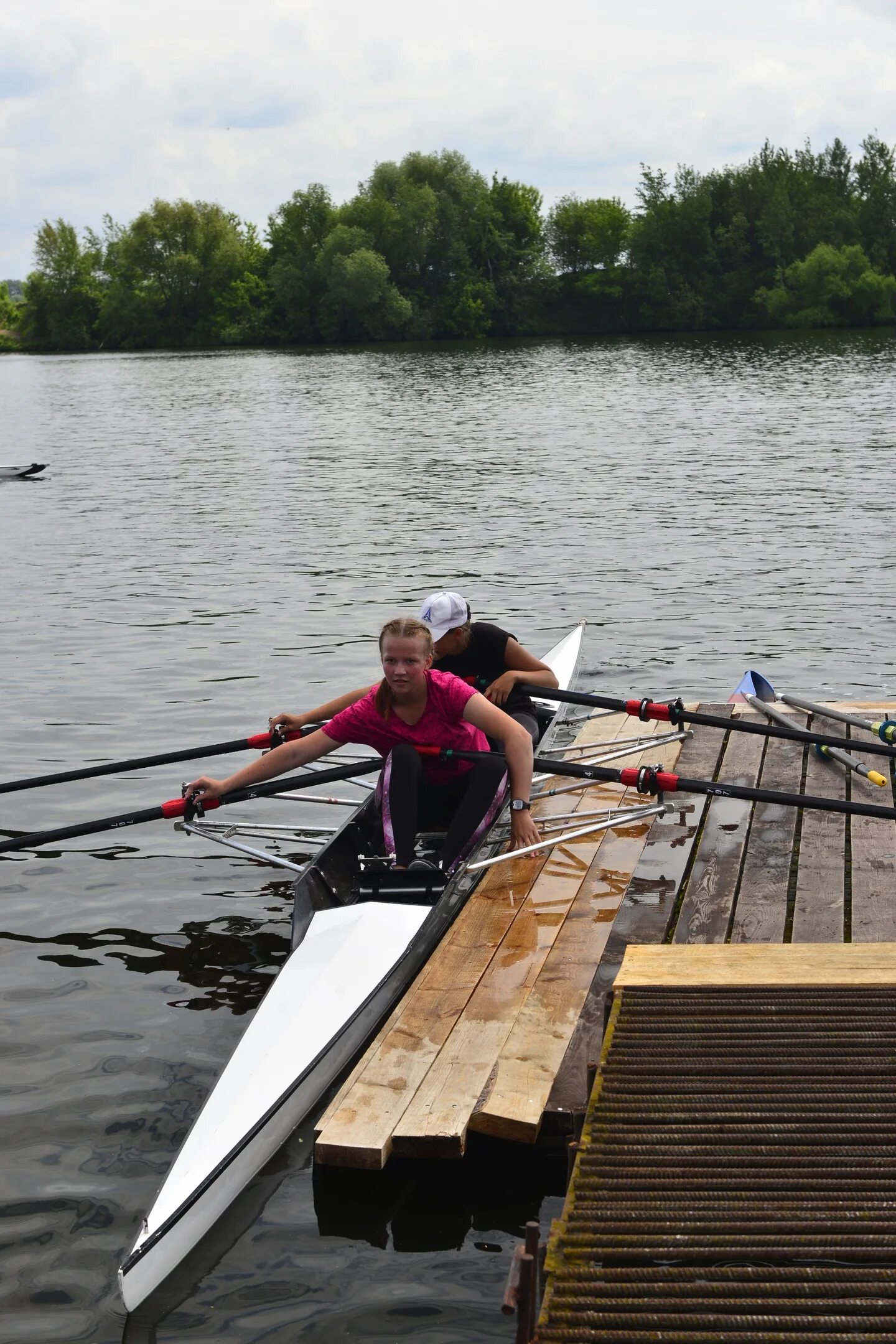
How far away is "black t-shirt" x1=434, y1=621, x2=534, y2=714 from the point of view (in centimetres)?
863

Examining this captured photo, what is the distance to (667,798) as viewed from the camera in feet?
28.4

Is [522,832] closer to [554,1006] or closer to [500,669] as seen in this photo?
[554,1006]

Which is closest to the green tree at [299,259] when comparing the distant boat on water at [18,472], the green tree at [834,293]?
the green tree at [834,293]

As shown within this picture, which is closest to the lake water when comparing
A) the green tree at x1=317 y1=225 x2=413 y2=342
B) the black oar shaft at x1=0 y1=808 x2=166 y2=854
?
the black oar shaft at x1=0 y1=808 x2=166 y2=854

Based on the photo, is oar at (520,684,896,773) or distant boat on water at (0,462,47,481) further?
distant boat on water at (0,462,47,481)

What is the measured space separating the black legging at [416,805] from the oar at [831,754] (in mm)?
2555

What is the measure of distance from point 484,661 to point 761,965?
3.56 meters

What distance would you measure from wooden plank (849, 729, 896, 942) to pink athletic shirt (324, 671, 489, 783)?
2.07 meters

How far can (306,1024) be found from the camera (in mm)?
5645

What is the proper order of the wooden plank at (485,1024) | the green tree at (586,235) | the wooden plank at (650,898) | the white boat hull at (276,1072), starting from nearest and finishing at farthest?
the white boat hull at (276,1072)
the wooden plank at (485,1024)
the wooden plank at (650,898)
the green tree at (586,235)

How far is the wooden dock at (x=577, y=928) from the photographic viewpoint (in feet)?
16.4

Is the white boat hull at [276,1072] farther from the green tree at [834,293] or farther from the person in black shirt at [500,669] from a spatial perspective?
the green tree at [834,293]

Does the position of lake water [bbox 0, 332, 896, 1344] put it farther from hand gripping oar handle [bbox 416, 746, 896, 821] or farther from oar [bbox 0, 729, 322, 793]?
hand gripping oar handle [bbox 416, 746, 896, 821]

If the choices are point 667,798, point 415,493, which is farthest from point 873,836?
point 415,493
